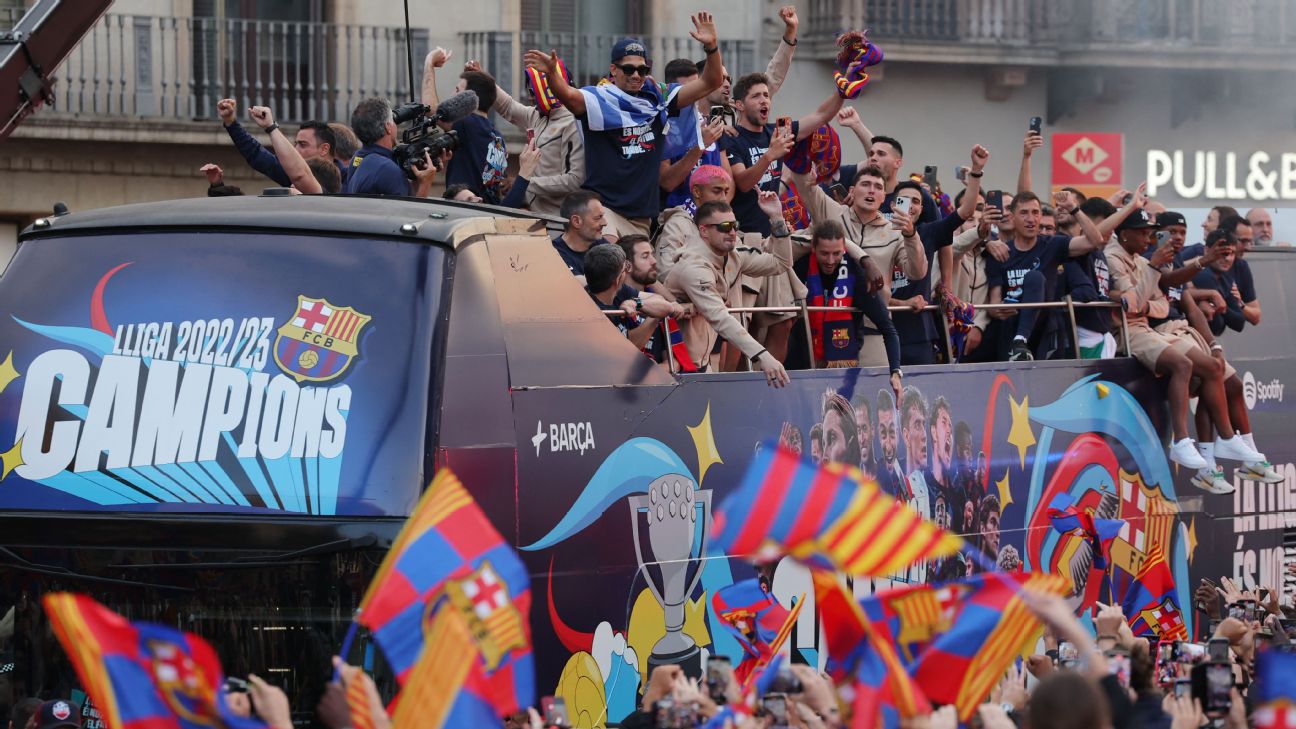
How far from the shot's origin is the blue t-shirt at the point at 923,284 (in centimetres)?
1301

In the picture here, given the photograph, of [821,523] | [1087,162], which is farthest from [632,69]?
[1087,162]

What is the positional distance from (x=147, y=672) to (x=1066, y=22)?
929 inches

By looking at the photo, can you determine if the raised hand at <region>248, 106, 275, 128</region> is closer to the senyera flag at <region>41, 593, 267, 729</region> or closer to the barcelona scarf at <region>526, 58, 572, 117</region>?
the barcelona scarf at <region>526, 58, 572, 117</region>

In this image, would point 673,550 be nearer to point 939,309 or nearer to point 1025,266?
point 939,309

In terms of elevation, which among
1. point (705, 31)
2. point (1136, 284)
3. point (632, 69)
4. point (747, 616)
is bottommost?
point (747, 616)

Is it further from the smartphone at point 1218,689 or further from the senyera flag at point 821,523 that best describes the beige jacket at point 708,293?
the senyera flag at point 821,523

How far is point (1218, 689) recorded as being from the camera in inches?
289

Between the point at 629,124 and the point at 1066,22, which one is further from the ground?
the point at 1066,22

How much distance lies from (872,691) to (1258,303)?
11109mm

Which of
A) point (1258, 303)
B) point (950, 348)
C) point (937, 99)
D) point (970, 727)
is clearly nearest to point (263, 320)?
point (970, 727)

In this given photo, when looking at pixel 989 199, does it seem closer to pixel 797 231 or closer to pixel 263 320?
pixel 797 231

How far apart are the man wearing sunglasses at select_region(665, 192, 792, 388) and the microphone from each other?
1.25 m

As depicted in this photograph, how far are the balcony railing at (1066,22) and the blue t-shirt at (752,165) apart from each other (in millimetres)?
13946

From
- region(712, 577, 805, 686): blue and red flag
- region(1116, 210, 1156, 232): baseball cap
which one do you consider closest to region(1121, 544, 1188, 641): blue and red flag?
region(1116, 210, 1156, 232): baseball cap
